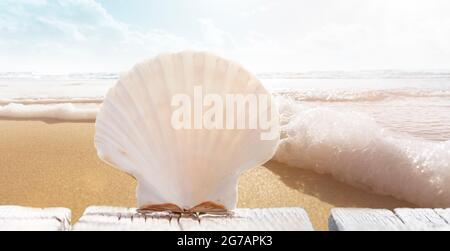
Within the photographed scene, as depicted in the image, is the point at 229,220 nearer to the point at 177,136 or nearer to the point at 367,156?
the point at 177,136

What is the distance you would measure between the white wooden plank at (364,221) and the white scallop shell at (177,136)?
17.3 inches

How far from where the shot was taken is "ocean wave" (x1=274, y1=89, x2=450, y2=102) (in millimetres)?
7637

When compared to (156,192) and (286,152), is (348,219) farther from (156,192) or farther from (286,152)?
(286,152)

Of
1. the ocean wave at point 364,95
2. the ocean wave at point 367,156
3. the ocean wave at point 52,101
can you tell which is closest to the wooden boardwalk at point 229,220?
→ the ocean wave at point 367,156

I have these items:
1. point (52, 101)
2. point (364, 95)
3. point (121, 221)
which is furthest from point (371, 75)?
point (121, 221)

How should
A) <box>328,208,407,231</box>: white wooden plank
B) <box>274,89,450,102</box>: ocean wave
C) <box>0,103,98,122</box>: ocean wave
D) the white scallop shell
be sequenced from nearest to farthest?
<box>328,208,407,231</box>: white wooden plank → the white scallop shell → <box>0,103,98,122</box>: ocean wave → <box>274,89,450,102</box>: ocean wave

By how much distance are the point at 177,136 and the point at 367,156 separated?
2.03 m

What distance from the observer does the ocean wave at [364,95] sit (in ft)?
25.1

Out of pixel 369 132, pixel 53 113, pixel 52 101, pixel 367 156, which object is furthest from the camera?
pixel 52 101

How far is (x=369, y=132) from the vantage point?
3398mm

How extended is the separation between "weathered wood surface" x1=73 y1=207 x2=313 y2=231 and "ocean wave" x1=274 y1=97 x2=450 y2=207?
201 cm

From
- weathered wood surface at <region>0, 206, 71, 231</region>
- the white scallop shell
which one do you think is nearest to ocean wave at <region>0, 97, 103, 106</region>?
the white scallop shell

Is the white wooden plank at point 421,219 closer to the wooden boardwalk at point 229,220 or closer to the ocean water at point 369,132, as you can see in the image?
the wooden boardwalk at point 229,220

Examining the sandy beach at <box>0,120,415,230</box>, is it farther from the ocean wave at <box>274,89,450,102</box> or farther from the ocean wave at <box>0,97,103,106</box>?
the ocean wave at <box>274,89,450,102</box>
